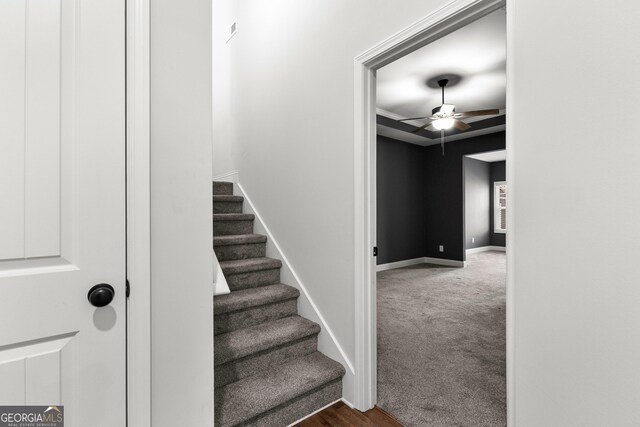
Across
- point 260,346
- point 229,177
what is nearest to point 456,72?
point 229,177

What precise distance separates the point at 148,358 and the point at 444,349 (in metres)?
2.27

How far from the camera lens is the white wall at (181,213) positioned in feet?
3.17

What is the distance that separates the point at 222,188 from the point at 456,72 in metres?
3.25

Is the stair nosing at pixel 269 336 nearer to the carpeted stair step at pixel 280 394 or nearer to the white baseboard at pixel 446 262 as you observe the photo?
the carpeted stair step at pixel 280 394

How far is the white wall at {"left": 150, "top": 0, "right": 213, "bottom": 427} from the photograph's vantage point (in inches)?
38.0

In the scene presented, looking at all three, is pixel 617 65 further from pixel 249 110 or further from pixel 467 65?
pixel 467 65

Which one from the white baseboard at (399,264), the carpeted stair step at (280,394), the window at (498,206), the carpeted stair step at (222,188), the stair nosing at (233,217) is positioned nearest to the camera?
the carpeted stair step at (280,394)

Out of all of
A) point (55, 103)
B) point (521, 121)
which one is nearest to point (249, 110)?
point (55, 103)

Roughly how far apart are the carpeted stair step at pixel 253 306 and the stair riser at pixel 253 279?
41 mm

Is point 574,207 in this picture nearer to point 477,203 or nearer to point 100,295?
point 100,295

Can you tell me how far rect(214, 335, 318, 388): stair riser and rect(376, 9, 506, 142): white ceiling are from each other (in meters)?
3.03

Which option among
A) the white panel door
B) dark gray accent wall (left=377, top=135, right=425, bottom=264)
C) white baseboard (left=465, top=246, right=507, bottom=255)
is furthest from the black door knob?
white baseboard (left=465, top=246, right=507, bottom=255)

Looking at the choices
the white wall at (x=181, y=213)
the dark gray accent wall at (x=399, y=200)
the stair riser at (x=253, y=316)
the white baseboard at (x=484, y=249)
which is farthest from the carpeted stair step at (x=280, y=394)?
the white baseboard at (x=484, y=249)

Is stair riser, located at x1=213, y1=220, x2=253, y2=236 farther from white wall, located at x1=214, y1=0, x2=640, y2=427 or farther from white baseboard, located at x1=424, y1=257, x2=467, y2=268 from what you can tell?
white baseboard, located at x1=424, y1=257, x2=467, y2=268
